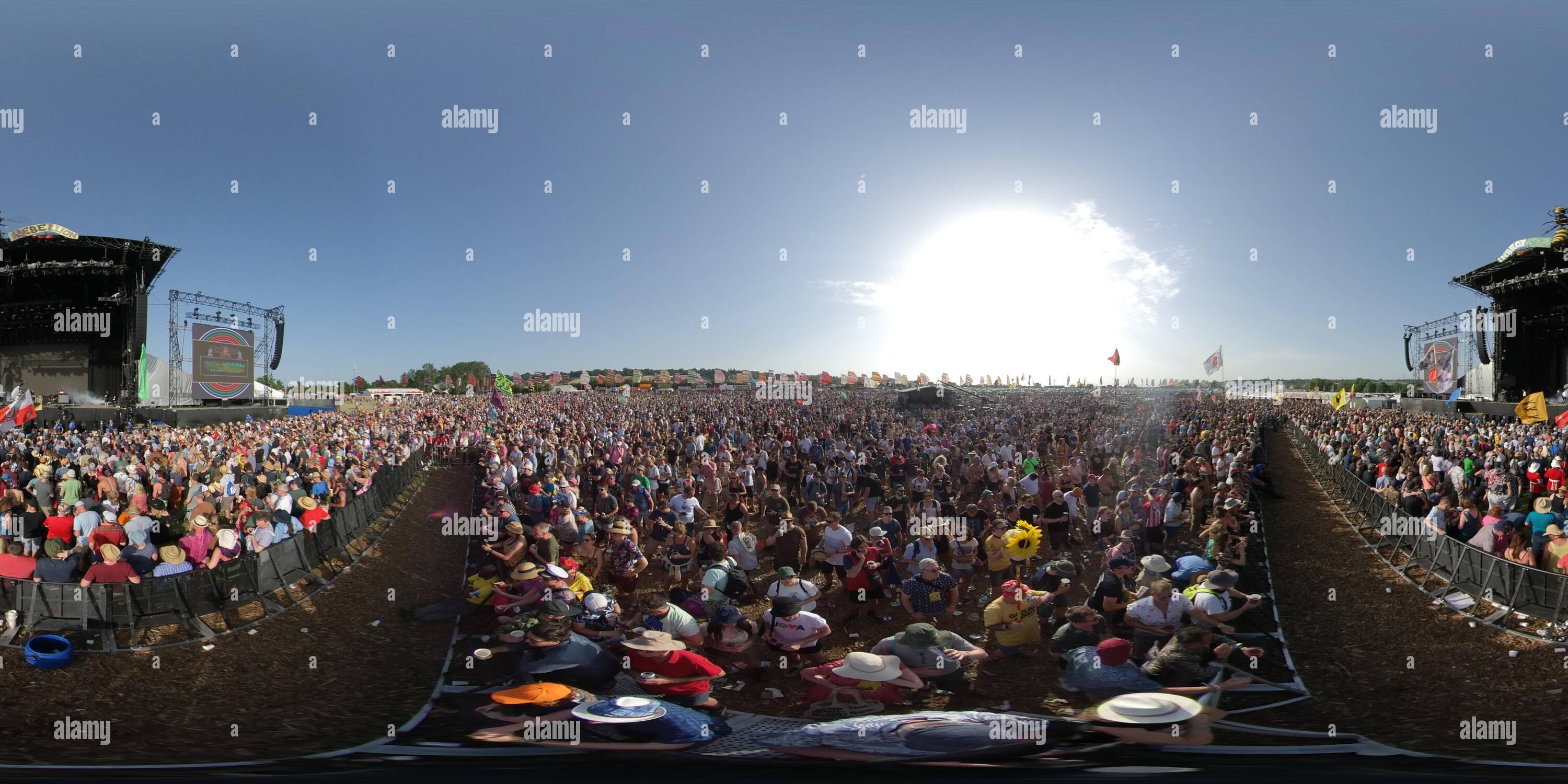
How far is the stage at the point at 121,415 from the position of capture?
28.0 meters

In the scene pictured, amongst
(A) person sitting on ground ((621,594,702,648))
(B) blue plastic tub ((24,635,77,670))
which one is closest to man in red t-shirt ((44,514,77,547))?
(B) blue plastic tub ((24,635,77,670))

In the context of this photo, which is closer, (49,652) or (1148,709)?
(1148,709)

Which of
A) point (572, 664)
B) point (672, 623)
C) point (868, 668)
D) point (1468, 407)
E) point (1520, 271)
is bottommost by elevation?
point (572, 664)

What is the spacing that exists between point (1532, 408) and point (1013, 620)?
21.2 metres

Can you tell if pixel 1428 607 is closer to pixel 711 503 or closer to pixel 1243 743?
pixel 1243 743

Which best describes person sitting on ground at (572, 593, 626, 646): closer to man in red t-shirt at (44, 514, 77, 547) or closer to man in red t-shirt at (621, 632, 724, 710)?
man in red t-shirt at (621, 632, 724, 710)

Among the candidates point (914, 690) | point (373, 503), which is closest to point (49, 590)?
point (373, 503)

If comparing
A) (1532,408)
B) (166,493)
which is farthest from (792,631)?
(1532,408)

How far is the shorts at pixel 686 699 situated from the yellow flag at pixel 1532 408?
23.5m

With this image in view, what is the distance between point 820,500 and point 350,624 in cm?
760

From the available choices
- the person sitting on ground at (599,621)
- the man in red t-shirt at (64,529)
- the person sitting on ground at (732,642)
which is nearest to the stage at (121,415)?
the man in red t-shirt at (64,529)

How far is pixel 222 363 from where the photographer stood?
3253 cm

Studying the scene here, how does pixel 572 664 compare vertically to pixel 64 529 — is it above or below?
below

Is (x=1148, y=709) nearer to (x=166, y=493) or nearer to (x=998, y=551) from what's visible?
(x=998, y=551)
